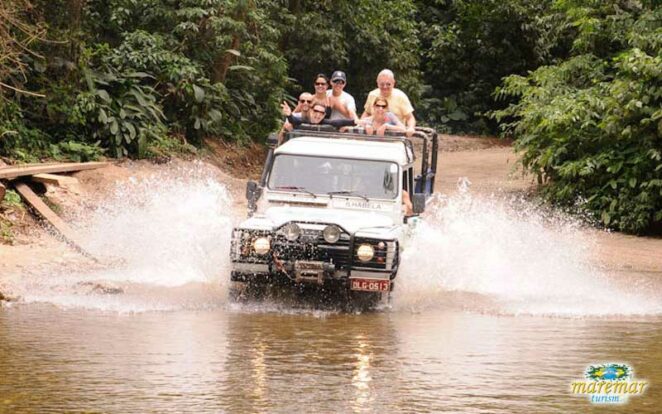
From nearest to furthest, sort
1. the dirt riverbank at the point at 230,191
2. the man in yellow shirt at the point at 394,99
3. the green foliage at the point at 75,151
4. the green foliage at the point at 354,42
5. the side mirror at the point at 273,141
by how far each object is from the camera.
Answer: the side mirror at the point at 273,141
the dirt riverbank at the point at 230,191
the man in yellow shirt at the point at 394,99
the green foliage at the point at 75,151
the green foliage at the point at 354,42

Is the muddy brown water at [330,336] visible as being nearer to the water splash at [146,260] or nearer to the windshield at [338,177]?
the water splash at [146,260]

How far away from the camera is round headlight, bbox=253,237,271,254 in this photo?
433 inches

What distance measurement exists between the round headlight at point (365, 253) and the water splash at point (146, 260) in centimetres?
149

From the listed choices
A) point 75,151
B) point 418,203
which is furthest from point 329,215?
point 75,151

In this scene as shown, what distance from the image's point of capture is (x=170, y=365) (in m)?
8.66

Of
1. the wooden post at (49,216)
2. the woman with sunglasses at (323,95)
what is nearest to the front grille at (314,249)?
the woman with sunglasses at (323,95)

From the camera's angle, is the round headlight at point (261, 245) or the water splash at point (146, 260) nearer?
the round headlight at point (261, 245)

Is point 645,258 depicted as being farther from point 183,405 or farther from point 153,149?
point 183,405

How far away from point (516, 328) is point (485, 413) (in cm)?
326

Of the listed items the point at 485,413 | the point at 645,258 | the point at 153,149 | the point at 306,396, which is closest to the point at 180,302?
the point at 306,396

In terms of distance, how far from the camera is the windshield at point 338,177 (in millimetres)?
12211

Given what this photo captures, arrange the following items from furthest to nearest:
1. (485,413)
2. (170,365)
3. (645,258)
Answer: (645,258) < (170,365) < (485,413)

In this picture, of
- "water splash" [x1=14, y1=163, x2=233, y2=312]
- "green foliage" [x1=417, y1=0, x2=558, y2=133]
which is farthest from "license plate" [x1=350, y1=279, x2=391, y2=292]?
"green foliage" [x1=417, y1=0, x2=558, y2=133]

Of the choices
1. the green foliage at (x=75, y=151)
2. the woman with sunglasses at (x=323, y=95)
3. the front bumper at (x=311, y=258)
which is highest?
the woman with sunglasses at (x=323, y=95)
